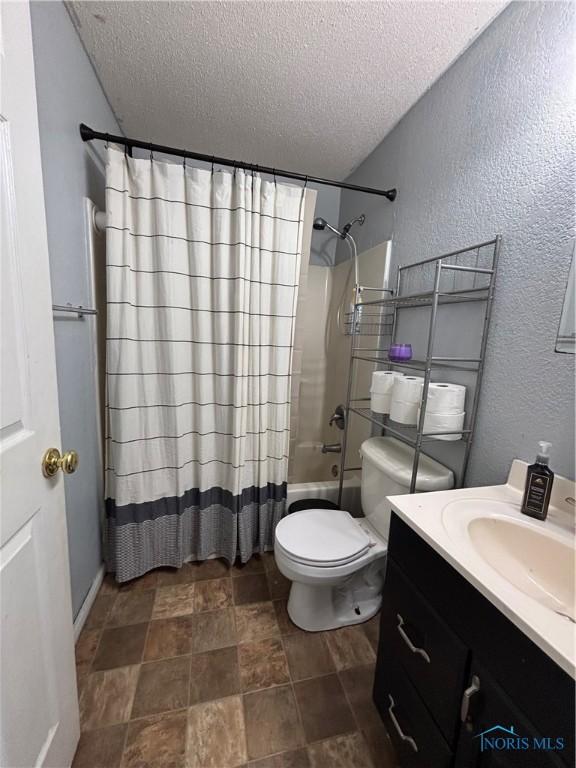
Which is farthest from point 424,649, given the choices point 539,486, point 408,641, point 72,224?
point 72,224

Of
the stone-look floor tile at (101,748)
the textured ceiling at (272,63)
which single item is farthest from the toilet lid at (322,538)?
the textured ceiling at (272,63)

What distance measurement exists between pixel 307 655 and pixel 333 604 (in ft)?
0.72

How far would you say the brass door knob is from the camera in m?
0.71

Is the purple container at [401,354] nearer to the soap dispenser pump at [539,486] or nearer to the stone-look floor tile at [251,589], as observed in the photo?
the soap dispenser pump at [539,486]

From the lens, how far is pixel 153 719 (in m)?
1.01

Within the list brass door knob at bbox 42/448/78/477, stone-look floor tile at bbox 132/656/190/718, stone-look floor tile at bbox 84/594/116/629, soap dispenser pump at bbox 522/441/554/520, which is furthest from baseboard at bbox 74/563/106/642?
soap dispenser pump at bbox 522/441/554/520

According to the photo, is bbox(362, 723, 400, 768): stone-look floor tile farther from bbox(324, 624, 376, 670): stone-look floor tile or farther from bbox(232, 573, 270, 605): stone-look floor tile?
bbox(232, 573, 270, 605): stone-look floor tile

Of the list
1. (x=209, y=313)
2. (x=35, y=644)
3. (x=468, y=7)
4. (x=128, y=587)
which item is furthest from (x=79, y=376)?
(x=468, y=7)

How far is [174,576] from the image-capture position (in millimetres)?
1604

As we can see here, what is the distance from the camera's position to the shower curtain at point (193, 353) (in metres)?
1.35

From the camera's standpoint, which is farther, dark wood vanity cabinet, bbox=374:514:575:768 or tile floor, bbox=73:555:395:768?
tile floor, bbox=73:555:395:768

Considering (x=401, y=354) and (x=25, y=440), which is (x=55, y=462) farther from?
(x=401, y=354)

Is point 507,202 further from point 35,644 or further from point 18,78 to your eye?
point 35,644

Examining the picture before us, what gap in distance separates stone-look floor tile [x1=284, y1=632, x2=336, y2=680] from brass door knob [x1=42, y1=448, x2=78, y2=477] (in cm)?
113
